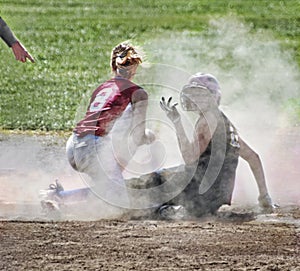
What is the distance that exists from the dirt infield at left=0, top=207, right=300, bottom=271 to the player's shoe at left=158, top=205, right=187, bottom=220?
0.18 meters

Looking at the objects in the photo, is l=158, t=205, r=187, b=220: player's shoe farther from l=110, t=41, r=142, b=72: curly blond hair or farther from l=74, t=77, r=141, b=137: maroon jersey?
l=110, t=41, r=142, b=72: curly blond hair

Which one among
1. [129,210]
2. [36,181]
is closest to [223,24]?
[36,181]

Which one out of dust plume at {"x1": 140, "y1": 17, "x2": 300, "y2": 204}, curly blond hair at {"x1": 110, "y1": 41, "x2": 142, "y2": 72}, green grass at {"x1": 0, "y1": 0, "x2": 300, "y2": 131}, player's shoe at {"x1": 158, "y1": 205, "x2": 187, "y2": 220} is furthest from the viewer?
green grass at {"x1": 0, "y1": 0, "x2": 300, "y2": 131}

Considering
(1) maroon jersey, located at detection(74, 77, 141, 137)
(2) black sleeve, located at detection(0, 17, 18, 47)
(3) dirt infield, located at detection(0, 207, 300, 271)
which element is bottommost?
(3) dirt infield, located at detection(0, 207, 300, 271)

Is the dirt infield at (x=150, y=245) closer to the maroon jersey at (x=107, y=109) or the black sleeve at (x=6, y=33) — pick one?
the maroon jersey at (x=107, y=109)

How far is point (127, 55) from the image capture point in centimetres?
782

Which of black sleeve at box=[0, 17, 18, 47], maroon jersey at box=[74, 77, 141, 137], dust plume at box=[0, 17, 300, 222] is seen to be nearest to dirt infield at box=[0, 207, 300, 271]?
dust plume at box=[0, 17, 300, 222]

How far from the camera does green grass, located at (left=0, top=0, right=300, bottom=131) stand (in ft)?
41.3

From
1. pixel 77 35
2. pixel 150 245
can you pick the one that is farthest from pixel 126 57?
pixel 77 35

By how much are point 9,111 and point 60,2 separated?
8.14 m

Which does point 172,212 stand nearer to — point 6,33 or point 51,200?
point 51,200

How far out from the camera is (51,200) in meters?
7.69

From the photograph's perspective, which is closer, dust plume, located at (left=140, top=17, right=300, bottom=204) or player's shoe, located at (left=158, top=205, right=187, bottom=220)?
player's shoe, located at (left=158, top=205, right=187, bottom=220)

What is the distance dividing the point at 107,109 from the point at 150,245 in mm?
1640
